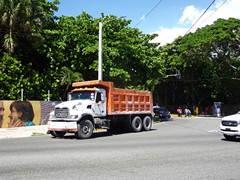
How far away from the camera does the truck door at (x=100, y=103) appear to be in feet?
62.4

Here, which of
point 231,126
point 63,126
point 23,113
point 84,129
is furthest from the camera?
point 23,113

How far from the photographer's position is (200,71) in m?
57.3

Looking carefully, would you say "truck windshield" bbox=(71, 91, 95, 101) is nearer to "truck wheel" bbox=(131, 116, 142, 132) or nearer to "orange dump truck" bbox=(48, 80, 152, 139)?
"orange dump truck" bbox=(48, 80, 152, 139)

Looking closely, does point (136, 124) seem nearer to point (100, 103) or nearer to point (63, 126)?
point (100, 103)

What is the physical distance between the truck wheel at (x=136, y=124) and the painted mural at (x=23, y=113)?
30.8ft

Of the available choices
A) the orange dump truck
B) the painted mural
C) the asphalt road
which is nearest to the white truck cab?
the orange dump truck

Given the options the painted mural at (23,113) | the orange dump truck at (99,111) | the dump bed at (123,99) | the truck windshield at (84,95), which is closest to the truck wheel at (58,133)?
the orange dump truck at (99,111)

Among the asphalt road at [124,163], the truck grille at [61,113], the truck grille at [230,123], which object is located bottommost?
the asphalt road at [124,163]

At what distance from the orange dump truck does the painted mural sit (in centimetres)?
754

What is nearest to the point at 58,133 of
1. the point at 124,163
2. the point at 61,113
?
the point at 61,113

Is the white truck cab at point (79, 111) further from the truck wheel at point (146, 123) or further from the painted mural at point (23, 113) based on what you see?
the painted mural at point (23, 113)

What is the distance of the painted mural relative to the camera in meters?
25.5

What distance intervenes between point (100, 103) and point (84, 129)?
6.62ft

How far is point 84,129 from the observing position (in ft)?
58.5
